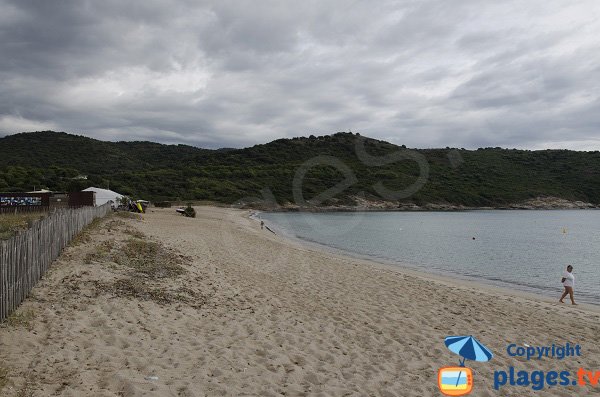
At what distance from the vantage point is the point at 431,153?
13475 centimetres

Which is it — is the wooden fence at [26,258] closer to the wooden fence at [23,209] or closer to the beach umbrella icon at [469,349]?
the beach umbrella icon at [469,349]

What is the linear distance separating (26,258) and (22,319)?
145 centimetres

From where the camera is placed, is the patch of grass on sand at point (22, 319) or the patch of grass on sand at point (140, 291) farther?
the patch of grass on sand at point (140, 291)

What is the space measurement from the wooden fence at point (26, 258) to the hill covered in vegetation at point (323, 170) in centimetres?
5746

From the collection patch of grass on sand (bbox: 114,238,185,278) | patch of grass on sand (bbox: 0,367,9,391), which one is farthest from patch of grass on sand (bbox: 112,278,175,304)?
patch of grass on sand (bbox: 0,367,9,391)

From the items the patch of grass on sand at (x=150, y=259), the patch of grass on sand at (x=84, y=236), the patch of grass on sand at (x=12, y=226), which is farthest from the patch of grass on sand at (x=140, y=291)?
the patch of grass on sand at (x=84, y=236)

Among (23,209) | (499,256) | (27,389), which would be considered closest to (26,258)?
(27,389)

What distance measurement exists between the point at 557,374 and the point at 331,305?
15.9ft

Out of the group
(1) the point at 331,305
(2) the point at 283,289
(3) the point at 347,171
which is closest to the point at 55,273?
(2) the point at 283,289

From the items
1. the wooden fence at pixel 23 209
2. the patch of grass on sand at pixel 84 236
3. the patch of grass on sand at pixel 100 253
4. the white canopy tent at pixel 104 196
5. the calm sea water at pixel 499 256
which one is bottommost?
the calm sea water at pixel 499 256

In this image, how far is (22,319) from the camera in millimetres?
6684

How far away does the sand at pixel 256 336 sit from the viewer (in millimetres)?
5461

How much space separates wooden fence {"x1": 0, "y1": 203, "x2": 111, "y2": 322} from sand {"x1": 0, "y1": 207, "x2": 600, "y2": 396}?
31 cm

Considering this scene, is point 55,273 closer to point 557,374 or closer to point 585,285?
point 557,374
